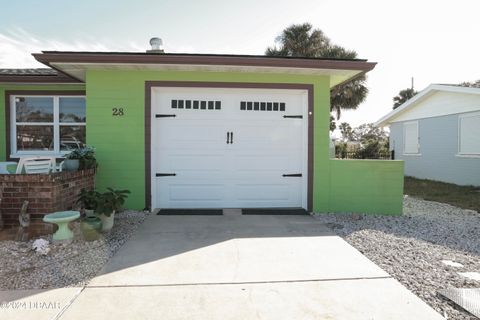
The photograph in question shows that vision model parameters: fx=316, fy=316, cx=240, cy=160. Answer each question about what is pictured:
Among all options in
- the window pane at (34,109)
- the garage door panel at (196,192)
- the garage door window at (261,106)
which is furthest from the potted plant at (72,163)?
the garage door window at (261,106)

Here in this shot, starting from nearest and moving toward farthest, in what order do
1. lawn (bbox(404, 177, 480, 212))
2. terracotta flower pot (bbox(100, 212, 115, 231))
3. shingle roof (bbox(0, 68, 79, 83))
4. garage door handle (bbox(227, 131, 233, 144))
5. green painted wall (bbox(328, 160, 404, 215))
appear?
terracotta flower pot (bbox(100, 212, 115, 231))
green painted wall (bbox(328, 160, 404, 215))
garage door handle (bbox(227, 131, 233, 144))
shingle roof (bbox(0, 68, 79, 83))
lawn (bbox(404, 177, 480, 212))

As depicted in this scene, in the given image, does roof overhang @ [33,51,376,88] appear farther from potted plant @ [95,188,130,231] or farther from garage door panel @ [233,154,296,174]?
potted plant @ [95,188,130,231]

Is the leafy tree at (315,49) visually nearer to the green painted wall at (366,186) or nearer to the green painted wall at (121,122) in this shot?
the green painted wall at (366,186)

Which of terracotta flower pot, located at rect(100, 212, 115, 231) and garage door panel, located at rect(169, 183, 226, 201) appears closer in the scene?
terracotta flower pot, located at rect(100, 212, 115, 231)

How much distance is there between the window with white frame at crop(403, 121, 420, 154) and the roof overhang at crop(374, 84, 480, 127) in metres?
0.73

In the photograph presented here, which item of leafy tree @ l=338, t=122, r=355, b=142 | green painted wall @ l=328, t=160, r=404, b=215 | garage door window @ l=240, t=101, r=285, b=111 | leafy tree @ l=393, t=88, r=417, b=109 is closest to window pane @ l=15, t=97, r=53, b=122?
garage door window @ l=240, t=101, r=285, b=111

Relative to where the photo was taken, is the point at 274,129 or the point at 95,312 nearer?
the point at 95,312

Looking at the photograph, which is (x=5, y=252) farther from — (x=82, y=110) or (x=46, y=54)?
(x=82, y=110)

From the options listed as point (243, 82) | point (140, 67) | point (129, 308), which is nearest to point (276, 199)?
point (243, 82)

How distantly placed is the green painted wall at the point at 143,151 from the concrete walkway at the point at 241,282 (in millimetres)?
1735

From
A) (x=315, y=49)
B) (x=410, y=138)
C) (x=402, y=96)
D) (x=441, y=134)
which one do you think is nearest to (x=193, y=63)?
(x=441, y=134)

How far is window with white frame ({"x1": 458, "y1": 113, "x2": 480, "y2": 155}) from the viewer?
10750mm

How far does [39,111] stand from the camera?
7.51 metres

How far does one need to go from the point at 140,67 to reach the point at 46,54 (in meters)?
1.49
